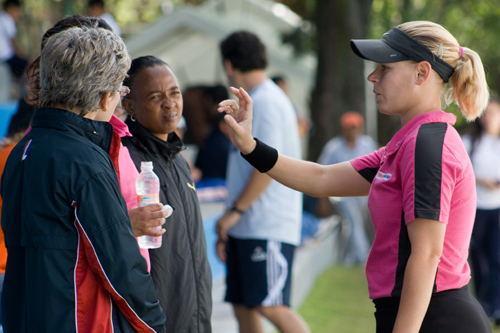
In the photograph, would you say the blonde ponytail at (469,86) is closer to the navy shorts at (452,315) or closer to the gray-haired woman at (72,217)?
the navy shorts at (452,315)

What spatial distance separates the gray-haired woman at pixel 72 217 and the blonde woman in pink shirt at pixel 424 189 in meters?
0.69

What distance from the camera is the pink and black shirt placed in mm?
2305

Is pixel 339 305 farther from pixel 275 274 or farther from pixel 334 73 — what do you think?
pixel 334 73

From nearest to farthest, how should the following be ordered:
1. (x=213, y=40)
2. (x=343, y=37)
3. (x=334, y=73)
A: 1. (x=343, y=37)
2. (x=334, y=73)
3. (x=213, y=40)

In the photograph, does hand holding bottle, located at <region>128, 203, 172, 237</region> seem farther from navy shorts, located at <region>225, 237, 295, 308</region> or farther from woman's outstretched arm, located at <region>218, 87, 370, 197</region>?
navy shorts, located at <region>225, 237, 295, 308</region>

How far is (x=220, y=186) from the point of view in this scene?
808 centimetres

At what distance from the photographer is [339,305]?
7.61 meters

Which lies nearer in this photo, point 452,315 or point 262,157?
point 452,315

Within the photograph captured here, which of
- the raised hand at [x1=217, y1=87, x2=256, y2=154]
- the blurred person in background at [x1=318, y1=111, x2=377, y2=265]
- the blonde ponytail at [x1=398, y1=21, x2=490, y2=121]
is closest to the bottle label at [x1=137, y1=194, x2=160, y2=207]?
the raised hand at [x1=217, y1=87, x2=256, y2=154]

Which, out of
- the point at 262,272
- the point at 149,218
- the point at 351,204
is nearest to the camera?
the point at 149,218

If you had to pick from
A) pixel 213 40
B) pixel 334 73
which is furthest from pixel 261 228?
pixel 213 40

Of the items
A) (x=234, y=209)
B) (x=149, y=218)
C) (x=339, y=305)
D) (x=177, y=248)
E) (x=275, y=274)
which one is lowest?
(x=339, y=305)

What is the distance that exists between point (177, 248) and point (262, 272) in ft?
5.02

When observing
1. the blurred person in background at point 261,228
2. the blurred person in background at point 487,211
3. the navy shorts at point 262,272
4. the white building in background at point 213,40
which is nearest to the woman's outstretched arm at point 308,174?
the blurred person in background at point 261,228
